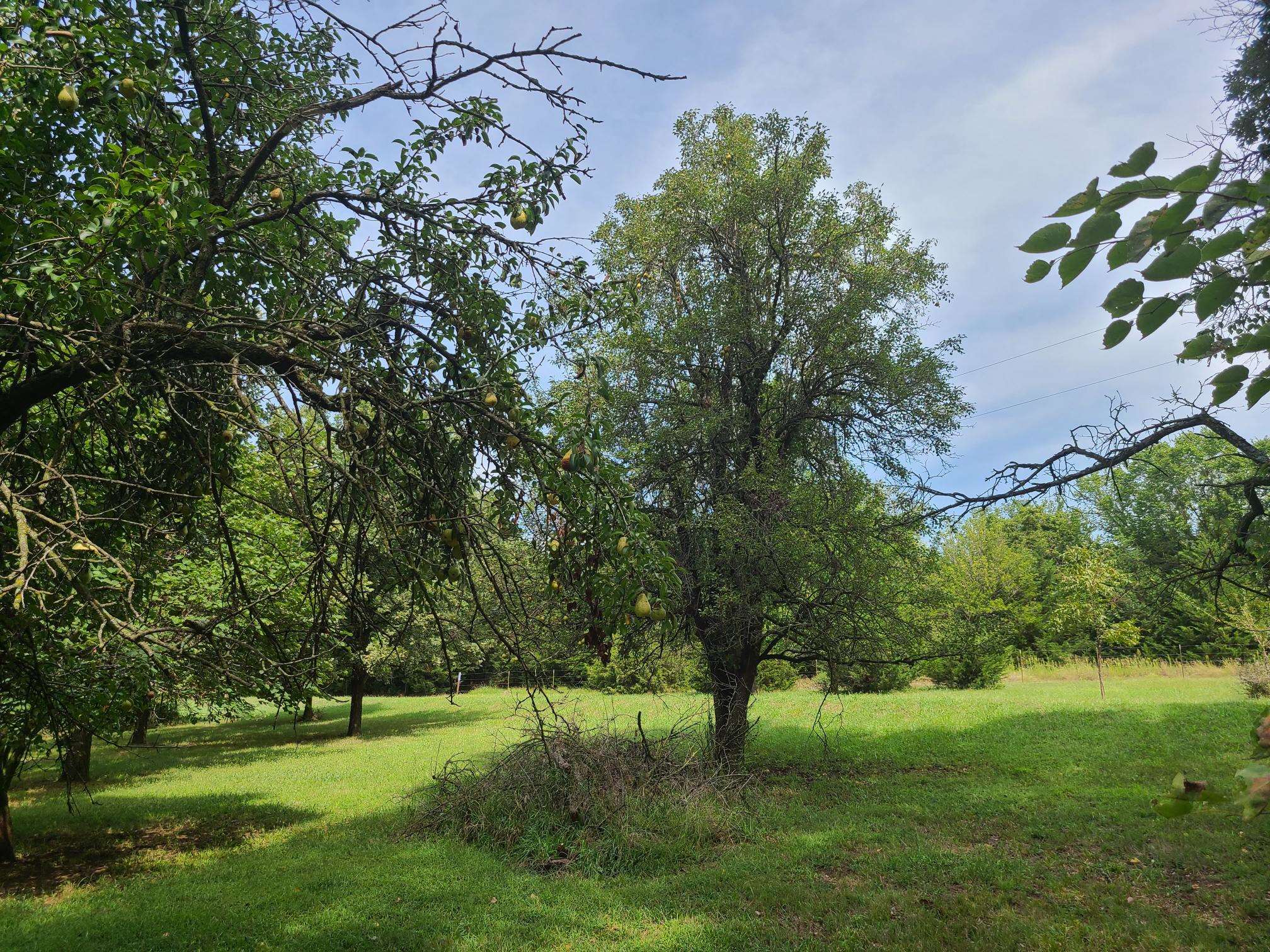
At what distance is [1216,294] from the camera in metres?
1.12

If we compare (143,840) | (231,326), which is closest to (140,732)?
(143,840)

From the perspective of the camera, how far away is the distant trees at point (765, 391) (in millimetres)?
9586

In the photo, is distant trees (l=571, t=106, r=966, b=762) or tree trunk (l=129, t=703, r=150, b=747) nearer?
distant trees (l=571, t=106, r=966, b=762)

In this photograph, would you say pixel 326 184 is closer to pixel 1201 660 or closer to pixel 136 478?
pixel 136 478

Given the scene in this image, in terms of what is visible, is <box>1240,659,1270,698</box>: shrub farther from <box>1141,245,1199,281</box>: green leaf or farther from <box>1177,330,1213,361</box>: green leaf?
<box>1141,245,1199,281</box>: green leaf

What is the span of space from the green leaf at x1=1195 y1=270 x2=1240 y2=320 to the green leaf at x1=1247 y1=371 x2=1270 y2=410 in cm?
33

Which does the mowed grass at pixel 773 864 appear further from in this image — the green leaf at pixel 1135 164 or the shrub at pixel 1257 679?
the green leaf at pixel 1135 164

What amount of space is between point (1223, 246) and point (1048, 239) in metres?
0.25

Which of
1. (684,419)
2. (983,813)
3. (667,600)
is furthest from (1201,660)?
(667,600)

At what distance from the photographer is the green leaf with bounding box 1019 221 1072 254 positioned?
1.07 m

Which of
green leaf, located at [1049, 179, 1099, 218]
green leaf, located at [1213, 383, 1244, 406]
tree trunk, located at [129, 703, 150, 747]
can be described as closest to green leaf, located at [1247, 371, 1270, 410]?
green leaf, located at [1213, 383, 1244, 406]

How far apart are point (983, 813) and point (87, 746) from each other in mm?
11884

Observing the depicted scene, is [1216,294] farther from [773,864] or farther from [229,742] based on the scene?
[229,742]

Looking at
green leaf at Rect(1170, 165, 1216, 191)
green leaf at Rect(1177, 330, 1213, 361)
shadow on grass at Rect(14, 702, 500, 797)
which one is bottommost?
shadow on grass at Rect(14, 702, 500, 797)
